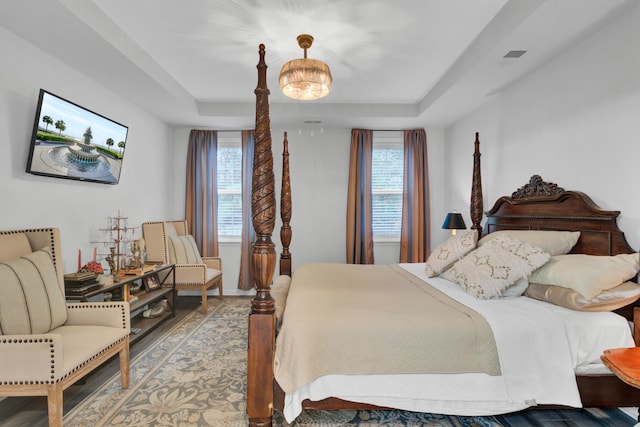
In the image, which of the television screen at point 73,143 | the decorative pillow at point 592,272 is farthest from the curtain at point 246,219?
the decorative pillow at point 592,272

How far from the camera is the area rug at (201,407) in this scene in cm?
200

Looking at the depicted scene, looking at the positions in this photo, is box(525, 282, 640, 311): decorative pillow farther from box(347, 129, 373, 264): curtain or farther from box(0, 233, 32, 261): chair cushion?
box(0, 233, 32, 261): chair cushion

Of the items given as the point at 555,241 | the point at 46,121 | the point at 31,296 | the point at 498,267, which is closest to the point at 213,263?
the point at 46,121

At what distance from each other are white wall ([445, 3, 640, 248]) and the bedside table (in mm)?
890

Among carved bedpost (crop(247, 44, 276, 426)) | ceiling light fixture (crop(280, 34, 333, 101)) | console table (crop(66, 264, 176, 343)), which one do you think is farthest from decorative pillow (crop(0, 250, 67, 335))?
ceiling light fixture (crop(280, 34, 333, 101))

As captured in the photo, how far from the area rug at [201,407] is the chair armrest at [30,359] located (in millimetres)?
439

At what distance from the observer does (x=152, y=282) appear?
383cm

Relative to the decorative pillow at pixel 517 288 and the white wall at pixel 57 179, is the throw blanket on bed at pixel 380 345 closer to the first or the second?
the decorative pillow at pixel 517 288

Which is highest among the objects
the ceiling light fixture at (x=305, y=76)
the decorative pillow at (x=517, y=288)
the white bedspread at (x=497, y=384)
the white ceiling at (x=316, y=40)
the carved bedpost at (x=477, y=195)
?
the white ceiling at (x=316, y=40)

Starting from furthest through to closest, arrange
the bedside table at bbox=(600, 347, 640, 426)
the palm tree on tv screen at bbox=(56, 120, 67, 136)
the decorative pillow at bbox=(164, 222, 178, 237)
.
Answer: the decorative pillow at bbox=(164, 222, 178, 237)
the palm tree on tv screen at bbox=(56, 120, 67, 136)
the bedside table at bbox=(600, 347, 640, 426)

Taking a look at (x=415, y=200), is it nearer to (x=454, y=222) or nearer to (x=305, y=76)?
(x=454, y=222)

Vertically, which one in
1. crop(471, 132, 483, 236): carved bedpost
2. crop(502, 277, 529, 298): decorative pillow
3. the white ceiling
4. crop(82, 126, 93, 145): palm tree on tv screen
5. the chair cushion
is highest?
the white ceiling

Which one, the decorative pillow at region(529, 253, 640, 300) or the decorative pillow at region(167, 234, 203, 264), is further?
the decorative pillow at region(167, 234, 203, 264)

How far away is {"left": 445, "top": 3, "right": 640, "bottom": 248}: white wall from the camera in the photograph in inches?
85.6
